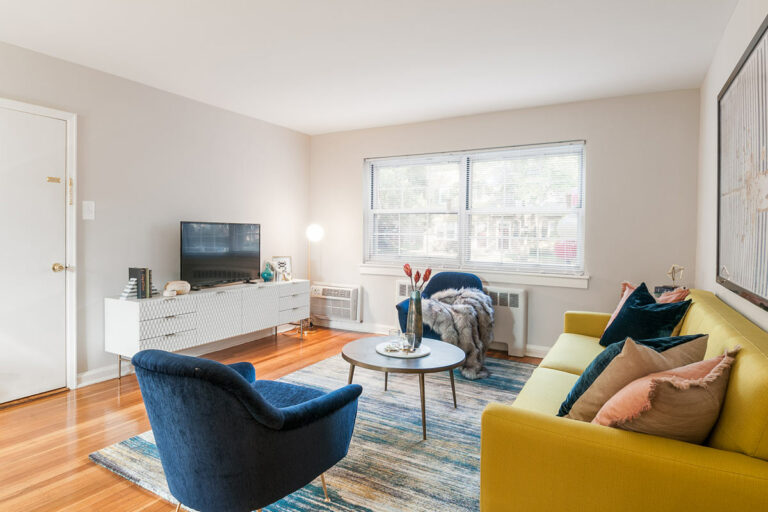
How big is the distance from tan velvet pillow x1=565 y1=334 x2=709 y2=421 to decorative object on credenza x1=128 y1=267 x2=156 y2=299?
3314 millimetres

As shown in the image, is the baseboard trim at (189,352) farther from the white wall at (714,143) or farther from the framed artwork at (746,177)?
the white wall at (714,143)

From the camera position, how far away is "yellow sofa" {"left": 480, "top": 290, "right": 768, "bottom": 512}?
3.79 feet

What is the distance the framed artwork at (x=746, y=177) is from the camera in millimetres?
1790

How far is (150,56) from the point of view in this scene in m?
3.25

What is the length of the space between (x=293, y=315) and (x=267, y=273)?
1.82 ft

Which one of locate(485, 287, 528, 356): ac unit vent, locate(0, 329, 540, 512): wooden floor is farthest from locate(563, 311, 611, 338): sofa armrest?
locate(0, 329, 540, 512): wooden floor

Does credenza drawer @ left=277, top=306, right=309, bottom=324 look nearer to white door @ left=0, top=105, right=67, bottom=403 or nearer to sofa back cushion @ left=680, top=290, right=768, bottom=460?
white door @ left=0, top=105, right=67, bottom=403

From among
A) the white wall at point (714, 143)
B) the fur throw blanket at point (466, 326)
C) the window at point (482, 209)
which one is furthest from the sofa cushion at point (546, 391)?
the window at point (482, 209)

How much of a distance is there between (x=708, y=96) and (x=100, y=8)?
4178mm

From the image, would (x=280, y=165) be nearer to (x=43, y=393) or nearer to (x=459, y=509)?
(x=43, y=393)

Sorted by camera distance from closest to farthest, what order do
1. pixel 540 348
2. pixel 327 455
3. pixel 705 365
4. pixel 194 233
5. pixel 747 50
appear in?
pixel 705 365 < pixel 327 455 < pixel 747 50 < pixel 194 233 < pixel 540 348

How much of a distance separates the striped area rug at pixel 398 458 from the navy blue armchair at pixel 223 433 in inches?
17.8

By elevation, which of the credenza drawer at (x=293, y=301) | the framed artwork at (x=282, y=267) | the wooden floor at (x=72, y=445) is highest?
the framed artwork at (x=282, y=267)

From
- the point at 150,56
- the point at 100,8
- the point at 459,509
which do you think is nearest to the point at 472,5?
the point at 100,8
